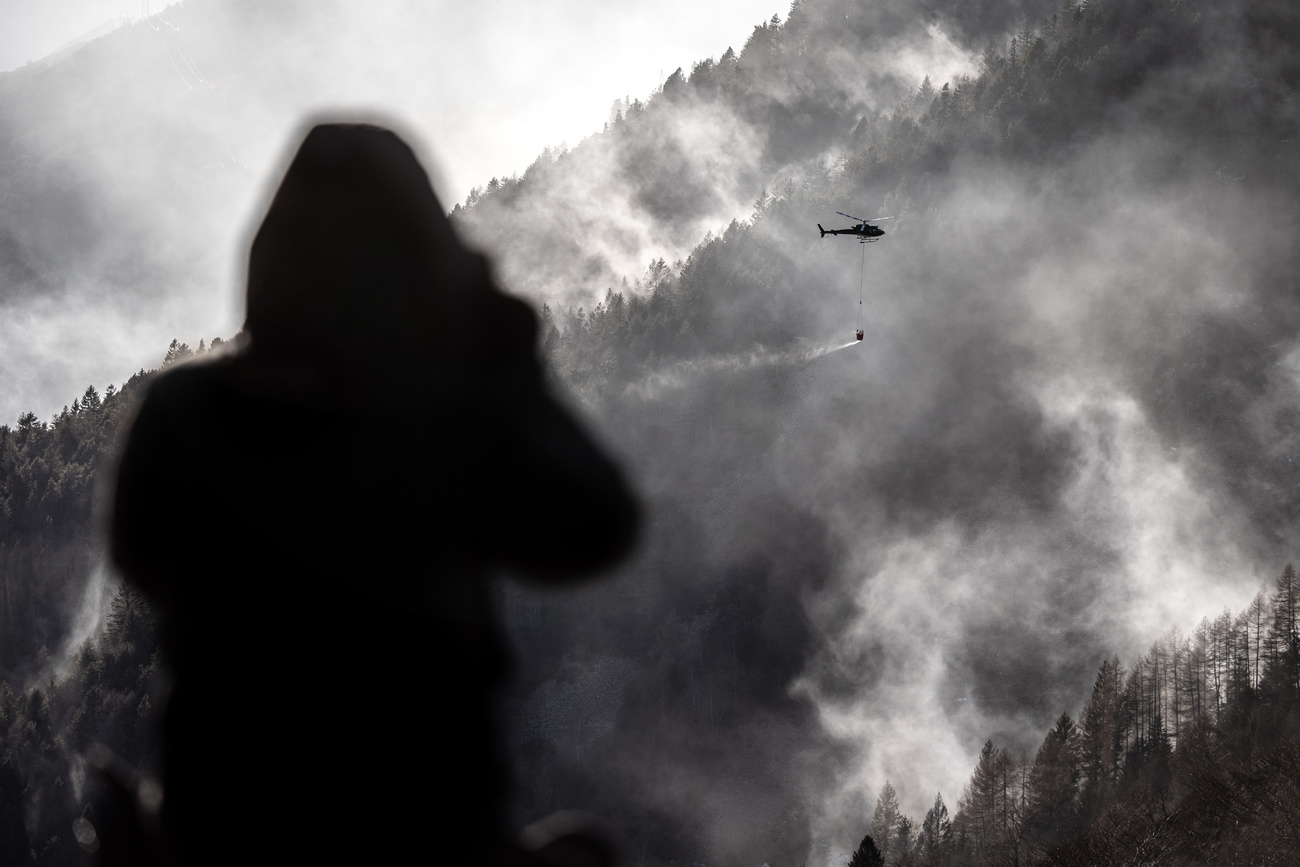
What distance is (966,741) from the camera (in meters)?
82.3

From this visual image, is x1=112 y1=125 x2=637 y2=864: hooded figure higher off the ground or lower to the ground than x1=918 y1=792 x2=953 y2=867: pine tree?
lower

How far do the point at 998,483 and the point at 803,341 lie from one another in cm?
3034

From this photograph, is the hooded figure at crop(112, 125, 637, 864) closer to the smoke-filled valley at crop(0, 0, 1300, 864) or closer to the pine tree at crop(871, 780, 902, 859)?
the smoke-filled valley at crop(0, 0, 1300, 864)

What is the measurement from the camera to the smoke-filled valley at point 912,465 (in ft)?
263

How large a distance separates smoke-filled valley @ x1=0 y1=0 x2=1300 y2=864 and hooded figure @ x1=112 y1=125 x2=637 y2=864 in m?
60.1

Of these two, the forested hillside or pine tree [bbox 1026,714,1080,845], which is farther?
pine tree [bbox 1026,714,1080,845]

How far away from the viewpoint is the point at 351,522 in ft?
6.27

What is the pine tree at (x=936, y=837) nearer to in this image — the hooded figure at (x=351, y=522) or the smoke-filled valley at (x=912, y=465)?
the smoke-filled valley at (x=912, y=465)

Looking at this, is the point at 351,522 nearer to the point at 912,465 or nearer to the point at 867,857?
the point at 867,857

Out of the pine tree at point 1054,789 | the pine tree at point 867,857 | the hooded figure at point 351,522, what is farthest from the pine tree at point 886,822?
the hooded figure at point 351,522

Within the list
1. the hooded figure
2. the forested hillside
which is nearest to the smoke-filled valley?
the forested hillside

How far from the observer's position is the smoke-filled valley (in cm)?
8031

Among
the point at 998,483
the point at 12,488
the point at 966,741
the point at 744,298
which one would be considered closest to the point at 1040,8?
the point at 744,298

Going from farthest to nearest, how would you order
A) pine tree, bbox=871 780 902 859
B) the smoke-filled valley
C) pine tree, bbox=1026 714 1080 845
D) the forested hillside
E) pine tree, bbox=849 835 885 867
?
the smoke-filled valley < pine tree, bbox=871 780 902 859 < pine tree, bbox=1026 714 1080 845 < pine tree, bbox=849 835 885 867 < the forested hillside
